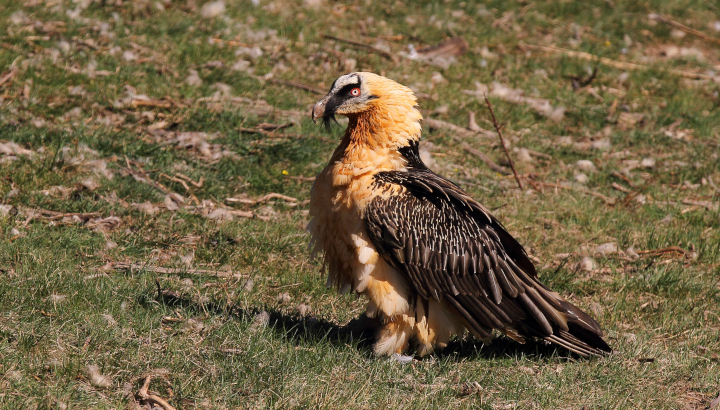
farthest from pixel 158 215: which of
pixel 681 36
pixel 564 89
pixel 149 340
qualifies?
pixel 681 36

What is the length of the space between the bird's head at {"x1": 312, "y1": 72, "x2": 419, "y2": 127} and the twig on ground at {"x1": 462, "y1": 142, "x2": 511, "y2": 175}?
12.0 ft

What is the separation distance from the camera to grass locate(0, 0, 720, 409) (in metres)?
4.77

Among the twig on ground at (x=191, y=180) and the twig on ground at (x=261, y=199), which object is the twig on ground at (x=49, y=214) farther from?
the twig on ground at (x=261, y=199)

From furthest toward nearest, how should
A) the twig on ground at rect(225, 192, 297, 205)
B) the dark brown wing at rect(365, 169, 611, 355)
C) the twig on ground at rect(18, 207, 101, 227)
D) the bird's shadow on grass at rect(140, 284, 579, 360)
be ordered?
1. the twig on ground at rect(225, 192, 297, 205)
2. the twig on ground at rect(18, 207, 101, 227)
3. the bird's shadow on grass at rect(140, 284, 579, 360)
4. the dark brown wing at rect(365, 169, 611, 355)

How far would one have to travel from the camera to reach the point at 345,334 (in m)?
5.51

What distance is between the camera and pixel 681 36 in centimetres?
1311

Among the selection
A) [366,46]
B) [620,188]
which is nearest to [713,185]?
[620,188]

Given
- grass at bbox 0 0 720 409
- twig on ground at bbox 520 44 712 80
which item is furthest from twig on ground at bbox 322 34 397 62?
twig on ground at bbox 520 44 712 80

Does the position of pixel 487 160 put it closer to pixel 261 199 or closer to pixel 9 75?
pixel 261 199

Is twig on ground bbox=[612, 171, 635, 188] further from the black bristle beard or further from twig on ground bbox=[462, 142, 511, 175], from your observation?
the black bristle beard

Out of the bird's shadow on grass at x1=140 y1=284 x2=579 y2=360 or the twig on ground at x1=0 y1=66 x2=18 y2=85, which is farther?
the twig on ground at x1=0 y1=66 x2=18 y2=85

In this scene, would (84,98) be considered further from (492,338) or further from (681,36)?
(681,36)

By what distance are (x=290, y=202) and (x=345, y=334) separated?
2368 mm

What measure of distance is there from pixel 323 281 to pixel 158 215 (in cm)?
165
